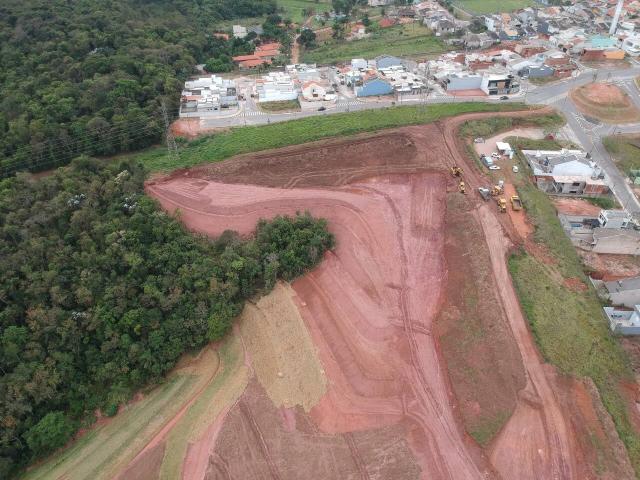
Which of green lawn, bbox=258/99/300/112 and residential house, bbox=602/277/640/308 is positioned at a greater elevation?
green lawn, bbox=258/99/300/112

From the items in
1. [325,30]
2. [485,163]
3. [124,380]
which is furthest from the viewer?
[325,30]

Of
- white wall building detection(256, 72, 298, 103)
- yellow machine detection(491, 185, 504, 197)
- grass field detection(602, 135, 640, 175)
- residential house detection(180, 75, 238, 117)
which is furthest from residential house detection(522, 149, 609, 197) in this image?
residential house detection(180, 75, 238, 117)

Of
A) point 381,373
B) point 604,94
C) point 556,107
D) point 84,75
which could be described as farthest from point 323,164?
point 604,94

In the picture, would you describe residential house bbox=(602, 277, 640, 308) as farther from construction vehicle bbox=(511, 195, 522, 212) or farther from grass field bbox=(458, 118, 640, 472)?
construction vehicle bbox=(511, 195, 522, 212)

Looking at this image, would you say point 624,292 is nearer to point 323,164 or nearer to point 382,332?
point 382,332

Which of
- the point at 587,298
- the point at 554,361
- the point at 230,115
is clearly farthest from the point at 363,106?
the point at 554,361

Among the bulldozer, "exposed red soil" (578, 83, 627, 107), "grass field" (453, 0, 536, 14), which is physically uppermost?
"grass field" (453, 0, 536, 14)

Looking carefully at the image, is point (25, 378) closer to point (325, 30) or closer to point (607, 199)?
point (607, 199)
